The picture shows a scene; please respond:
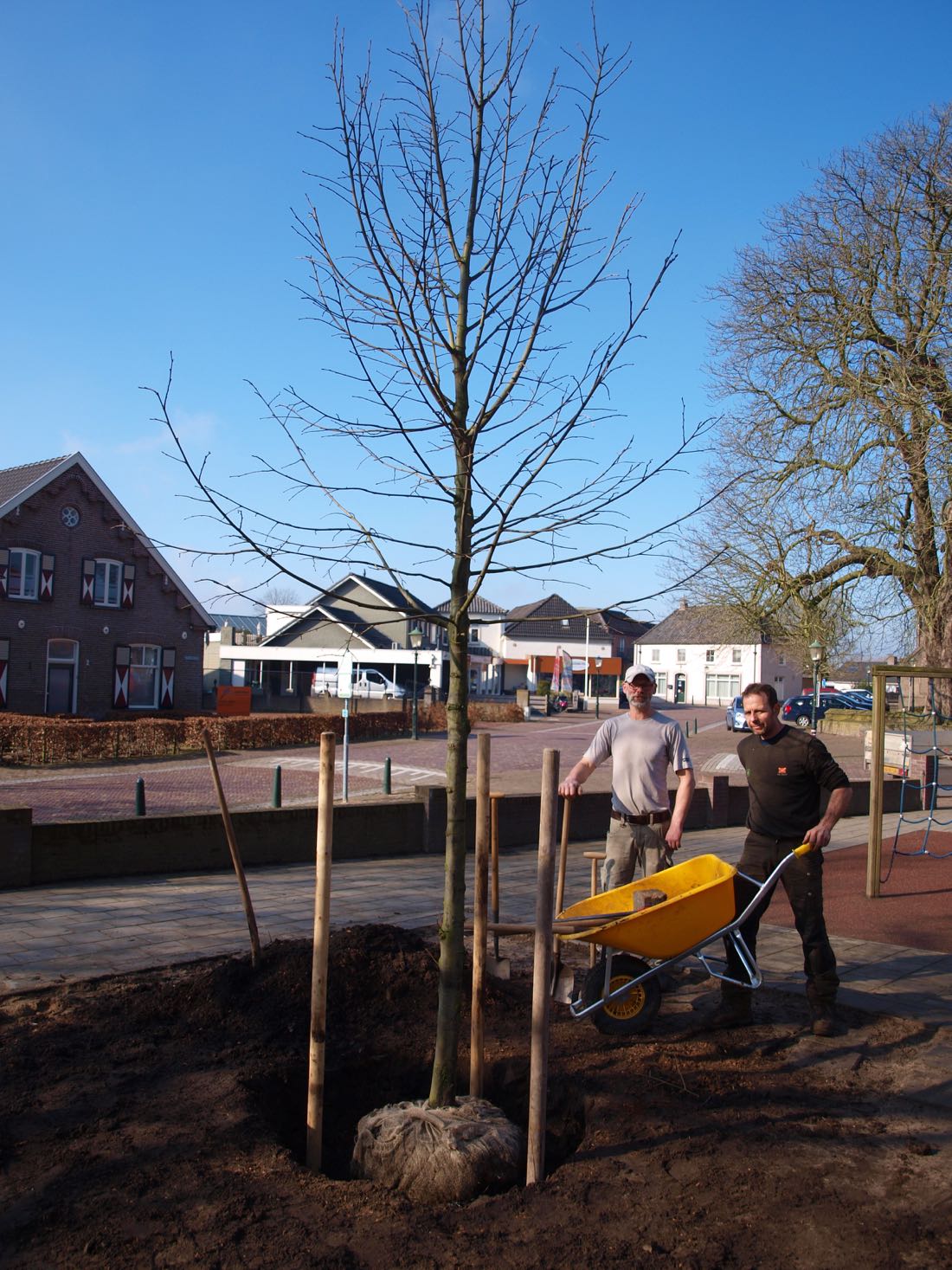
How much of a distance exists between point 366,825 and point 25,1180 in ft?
25.8

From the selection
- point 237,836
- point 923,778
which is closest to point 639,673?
point 237,836

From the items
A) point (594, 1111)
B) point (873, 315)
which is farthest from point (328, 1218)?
point (873, 315)

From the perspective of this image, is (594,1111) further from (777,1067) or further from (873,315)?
(873,315)

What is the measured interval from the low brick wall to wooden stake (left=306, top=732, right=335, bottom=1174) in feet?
19.1

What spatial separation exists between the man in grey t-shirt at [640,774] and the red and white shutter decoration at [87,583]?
31.0 meters

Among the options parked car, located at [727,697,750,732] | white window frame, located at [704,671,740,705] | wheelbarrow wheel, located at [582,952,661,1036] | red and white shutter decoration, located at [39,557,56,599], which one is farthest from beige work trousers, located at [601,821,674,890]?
white window frame, located at [704,671,740,705]

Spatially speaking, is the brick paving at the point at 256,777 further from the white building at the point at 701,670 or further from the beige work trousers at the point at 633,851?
the white building at the point at 701,670

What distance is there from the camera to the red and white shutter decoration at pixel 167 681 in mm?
36594

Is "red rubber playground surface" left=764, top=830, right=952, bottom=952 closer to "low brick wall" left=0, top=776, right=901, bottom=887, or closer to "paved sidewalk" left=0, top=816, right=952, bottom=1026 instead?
"paved sidewalk" left=0, top=816, right=952, bottom=1026

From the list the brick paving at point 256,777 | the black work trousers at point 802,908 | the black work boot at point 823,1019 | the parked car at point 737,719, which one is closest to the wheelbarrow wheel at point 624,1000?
the black work trousers at point 802,908

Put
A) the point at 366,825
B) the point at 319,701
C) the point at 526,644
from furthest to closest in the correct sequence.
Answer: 1. the point at 526,644
2. the point at 319,701
3. the point at 366,825

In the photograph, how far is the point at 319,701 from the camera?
1843 inches

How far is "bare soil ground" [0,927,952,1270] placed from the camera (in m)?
3.00

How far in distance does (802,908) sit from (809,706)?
4103 cm
